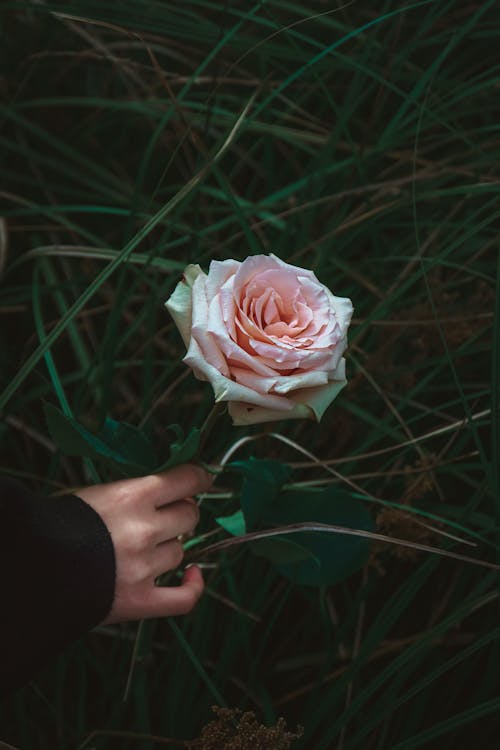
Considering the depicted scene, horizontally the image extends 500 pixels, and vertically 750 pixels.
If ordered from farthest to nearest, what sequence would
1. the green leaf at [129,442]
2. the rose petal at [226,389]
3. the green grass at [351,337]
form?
1. the green grass at [351,337]
2. the green leaf at [129,442]
3. the rose petal at [226,389]

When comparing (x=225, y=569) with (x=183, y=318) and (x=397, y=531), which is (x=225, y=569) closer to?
(x=397, y=531)

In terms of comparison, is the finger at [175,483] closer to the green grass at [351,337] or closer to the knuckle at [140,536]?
the knuckle at [140,536]

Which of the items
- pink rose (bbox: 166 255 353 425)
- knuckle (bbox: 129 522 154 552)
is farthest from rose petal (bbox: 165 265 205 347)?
knuckle (bbox: 129 522 154 552)

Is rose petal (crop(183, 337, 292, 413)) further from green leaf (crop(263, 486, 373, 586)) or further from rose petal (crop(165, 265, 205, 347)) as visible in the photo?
green leaf (crop(263, 486, 373, 586))

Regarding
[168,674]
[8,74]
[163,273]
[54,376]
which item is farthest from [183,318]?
[8,74]

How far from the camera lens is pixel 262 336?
0.47 meters

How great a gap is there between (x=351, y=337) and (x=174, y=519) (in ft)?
0.77

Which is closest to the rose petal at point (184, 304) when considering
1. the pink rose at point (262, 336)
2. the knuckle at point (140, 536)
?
the pink rose at point (262, 336)

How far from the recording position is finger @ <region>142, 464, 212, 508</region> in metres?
0.53

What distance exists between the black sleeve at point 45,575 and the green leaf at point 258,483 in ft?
0.30

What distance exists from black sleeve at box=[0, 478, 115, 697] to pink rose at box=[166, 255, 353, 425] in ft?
0.35

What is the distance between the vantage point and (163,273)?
104 cm

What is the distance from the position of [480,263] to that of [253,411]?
17.8 inches

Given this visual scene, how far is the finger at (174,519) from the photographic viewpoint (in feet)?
1.77
